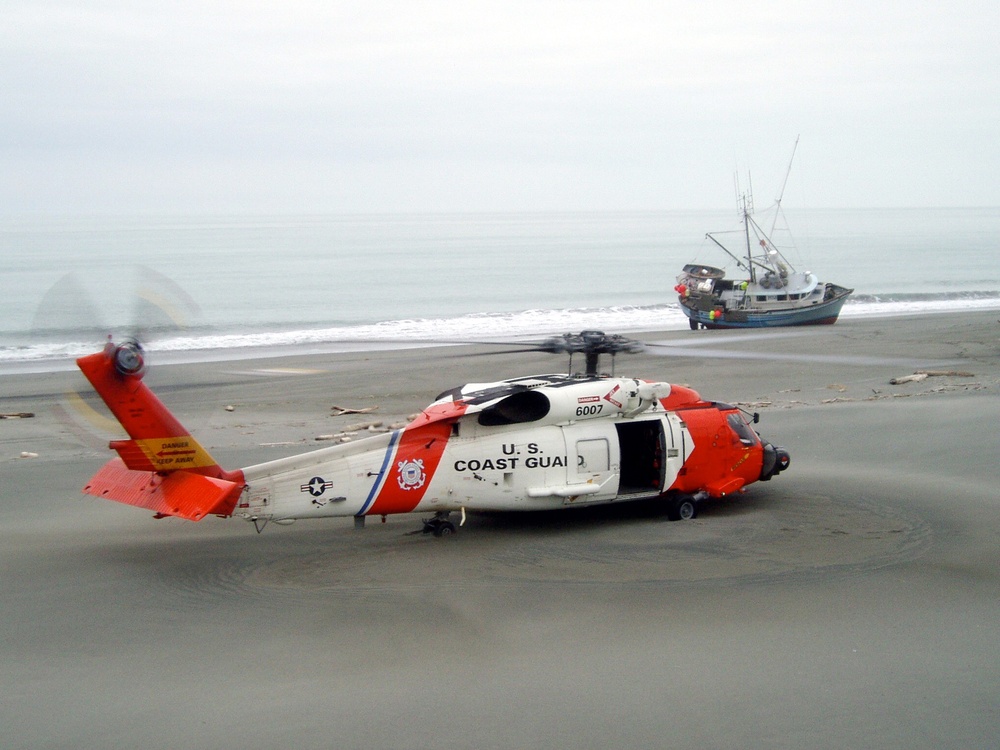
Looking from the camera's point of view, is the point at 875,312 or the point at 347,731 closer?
the point at 347,731

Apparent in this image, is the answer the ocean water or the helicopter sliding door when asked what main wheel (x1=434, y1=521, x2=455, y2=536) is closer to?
the helicopter sliding door

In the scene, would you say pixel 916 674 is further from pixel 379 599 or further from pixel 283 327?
pixel 283 327

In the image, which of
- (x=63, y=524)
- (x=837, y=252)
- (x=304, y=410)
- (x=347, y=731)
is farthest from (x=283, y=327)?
(x=837, y=252)

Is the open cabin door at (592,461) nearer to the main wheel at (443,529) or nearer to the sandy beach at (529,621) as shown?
the sandy beach at (529,621)

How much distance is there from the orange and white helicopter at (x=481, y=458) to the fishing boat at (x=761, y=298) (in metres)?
24.8

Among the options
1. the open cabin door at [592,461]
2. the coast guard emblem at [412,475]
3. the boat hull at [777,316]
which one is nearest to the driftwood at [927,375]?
the open cabin door at [592,461]

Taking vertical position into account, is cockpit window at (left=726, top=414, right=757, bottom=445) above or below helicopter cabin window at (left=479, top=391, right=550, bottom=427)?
below

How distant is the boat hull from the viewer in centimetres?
3603

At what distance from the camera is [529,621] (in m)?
8.12

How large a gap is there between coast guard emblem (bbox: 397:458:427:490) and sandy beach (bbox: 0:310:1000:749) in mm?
760

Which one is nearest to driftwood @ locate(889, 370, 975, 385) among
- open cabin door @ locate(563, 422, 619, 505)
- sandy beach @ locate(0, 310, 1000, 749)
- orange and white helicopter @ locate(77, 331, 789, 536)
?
sandy beach @ locate(0, 310, 1000, 749)

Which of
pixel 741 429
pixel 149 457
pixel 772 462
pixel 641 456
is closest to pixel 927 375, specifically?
pixel 772 462

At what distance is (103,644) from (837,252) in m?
98.0

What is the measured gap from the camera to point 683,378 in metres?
21.5
